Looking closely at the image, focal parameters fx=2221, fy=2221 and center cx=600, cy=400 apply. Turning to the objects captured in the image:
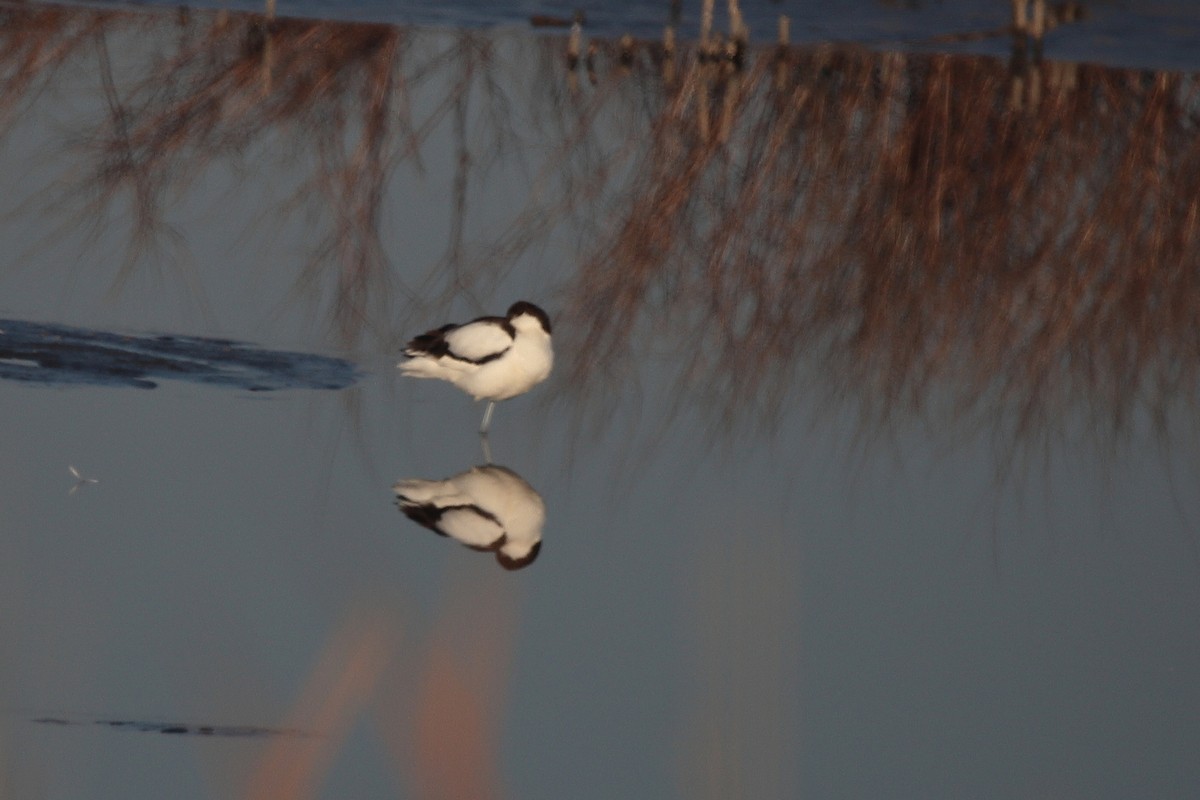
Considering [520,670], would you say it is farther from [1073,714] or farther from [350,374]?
[350,374]

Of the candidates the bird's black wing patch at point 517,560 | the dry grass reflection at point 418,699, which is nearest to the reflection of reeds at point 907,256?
the bird's black wing patch at point 517,560

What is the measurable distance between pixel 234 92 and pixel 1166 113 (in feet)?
14.1

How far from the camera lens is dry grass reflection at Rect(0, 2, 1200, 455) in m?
7.29

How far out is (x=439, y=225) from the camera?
27.4 ft

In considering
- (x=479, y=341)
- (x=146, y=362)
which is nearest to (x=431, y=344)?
(x=479, y=341)

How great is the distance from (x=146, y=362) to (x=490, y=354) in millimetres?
A: 1142

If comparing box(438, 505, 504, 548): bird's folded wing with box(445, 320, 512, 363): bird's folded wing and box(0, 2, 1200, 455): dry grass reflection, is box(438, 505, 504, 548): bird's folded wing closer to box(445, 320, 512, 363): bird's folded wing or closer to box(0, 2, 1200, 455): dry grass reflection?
box(445, 320, 512, 363): bird's folded wing

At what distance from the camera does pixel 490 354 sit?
6578 millimetres

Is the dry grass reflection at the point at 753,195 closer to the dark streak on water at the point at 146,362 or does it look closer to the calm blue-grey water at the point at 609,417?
the calm blue-grey water at the point at 609,417

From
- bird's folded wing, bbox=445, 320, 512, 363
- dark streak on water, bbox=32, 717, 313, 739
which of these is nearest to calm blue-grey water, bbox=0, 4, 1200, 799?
dark streak on water, bbox=32, 717, 313, 739

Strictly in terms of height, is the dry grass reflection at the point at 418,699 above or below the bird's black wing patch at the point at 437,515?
below

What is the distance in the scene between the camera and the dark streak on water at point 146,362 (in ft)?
22.3

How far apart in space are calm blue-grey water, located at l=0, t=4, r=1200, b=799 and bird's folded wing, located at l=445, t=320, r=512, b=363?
9.6 inches

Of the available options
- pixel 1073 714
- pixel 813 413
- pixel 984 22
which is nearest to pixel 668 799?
pixel 1073 714
